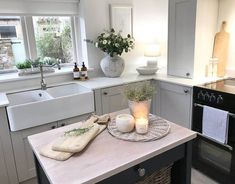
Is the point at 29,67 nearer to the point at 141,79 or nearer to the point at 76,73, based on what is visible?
the point at 76,73

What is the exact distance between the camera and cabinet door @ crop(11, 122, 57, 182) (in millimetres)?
1964

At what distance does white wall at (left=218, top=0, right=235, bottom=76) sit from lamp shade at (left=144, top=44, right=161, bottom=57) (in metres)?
0.95

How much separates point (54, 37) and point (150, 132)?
2.14 meters

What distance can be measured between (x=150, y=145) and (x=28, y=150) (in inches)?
A: 56.4

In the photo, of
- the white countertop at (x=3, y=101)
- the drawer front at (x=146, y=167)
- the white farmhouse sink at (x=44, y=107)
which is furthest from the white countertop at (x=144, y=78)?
the drawer front at (x=146, y=167)

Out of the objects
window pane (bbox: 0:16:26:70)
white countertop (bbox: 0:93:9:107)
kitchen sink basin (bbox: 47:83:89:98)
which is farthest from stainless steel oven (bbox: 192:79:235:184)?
window pane (bbox: 0:16:26:70)

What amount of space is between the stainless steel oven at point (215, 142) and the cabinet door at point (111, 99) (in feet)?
2.76

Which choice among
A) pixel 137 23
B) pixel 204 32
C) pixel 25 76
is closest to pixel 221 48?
pixel 204 32

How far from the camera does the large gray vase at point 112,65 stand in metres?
2.78

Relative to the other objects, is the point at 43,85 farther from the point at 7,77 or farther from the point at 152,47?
the point at 152,47

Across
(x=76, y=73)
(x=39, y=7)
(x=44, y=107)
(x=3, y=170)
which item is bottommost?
(x=3, y=170)

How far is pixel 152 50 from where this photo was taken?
10.6 ft

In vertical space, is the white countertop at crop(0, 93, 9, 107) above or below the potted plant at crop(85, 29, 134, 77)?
below

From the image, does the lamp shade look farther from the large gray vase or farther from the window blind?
the window blind
